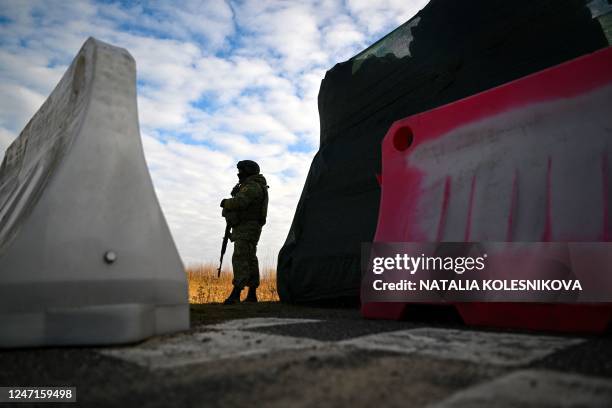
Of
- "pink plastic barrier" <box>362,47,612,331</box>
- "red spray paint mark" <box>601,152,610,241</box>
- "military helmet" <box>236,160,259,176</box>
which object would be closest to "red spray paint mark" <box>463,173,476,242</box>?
"pink plastic barrier" <box>362,47,612,331</box>

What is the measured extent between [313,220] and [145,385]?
3169 millimetres

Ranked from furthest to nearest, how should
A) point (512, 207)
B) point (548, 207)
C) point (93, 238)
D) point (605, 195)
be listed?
point (512, 207) → point (548, 207) → point (605, 195) → point (93, 238)

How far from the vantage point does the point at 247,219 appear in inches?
191

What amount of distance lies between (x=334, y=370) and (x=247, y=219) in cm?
392

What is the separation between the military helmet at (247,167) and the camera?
5.00 m

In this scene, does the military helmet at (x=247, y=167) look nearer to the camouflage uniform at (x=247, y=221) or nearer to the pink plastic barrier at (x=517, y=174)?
the camouflage uniform at (x=247, y=221)

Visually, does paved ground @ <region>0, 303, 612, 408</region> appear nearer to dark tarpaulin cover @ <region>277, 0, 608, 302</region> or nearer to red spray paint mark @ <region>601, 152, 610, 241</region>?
red spray paint mark @ <region>601, 152, 610, 241</region>

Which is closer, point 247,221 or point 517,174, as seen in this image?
point 517,174

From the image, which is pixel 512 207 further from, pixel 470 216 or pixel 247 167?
pixel 247 167

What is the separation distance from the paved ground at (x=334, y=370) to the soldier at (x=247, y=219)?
10.5 feet

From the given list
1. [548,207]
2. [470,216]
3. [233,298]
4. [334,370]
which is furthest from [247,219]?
[334,370]

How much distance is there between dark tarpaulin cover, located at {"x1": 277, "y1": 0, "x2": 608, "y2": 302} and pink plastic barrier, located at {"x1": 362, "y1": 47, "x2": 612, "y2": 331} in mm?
1102

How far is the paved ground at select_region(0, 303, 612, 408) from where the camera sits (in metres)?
0.81

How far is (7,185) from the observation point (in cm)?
238
